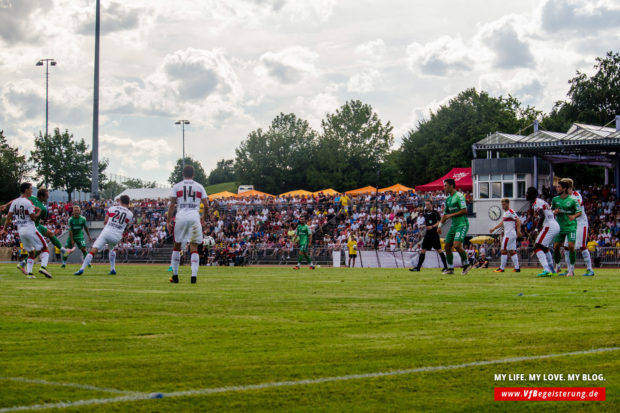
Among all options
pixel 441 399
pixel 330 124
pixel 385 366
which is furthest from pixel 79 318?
pixel 330 124

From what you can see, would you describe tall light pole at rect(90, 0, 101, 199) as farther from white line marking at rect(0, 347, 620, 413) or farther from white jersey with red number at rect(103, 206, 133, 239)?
white line marking at rect(0, 347, 620, 413)

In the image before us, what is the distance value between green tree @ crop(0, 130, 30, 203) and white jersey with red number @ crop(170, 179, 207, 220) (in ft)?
257

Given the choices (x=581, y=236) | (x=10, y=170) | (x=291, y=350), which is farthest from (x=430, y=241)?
(x=10, y=170)

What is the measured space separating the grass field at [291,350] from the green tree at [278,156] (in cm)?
10670

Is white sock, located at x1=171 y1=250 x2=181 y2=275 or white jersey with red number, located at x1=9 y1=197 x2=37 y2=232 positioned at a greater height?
white jersey with red number, located at x1=9 y1=197 x2=37 y2=232

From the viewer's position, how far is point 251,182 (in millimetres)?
119562

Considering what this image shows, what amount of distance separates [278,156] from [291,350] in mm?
114160

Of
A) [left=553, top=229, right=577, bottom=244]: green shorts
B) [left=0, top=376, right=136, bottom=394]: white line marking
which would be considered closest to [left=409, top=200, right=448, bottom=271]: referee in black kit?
[left=553, top=229, right=577, bottom=244]: green shorts

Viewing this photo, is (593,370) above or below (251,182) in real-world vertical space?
below

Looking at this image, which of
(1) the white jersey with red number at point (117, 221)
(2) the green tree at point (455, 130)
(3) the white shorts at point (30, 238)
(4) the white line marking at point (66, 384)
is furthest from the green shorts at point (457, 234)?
(2) the green tree at point (455, 130)

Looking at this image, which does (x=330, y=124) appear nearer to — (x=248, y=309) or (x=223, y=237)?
(x=223, y=237)

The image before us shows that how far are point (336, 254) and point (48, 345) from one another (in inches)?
1357

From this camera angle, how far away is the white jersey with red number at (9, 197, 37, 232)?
1889 cm

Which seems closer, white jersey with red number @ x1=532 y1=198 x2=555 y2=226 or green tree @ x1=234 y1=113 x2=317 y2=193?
white jersey with red number @ x1=532 y1=198 x2=555 y2=226
